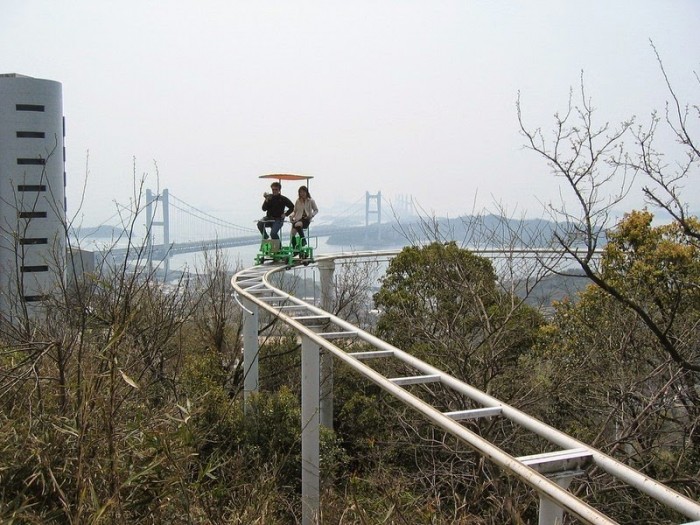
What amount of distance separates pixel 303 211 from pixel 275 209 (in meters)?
0.56

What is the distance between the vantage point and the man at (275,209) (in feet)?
43.6

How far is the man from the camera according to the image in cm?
1330

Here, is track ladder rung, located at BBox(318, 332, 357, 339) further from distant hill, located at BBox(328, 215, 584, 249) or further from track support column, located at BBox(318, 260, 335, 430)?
distant hill, located at BBox(328, 215, 584, 249)

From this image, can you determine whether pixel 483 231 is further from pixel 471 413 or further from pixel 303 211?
pixel 471 413

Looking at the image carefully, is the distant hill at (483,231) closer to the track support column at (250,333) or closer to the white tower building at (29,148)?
the track support column at (250,333)

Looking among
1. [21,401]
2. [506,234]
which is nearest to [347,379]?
[506,234]

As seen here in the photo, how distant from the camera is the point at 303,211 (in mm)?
13469

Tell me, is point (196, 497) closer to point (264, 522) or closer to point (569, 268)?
point (264, 522)

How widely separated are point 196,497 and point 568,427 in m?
A: 10.1

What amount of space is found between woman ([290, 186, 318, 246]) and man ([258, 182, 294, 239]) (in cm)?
13

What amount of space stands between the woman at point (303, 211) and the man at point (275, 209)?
0.43ft

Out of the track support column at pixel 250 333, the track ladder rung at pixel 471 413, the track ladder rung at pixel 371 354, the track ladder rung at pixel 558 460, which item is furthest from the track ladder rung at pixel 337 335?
the track ladder rung at pixel 558 460

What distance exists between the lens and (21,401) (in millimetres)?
5090

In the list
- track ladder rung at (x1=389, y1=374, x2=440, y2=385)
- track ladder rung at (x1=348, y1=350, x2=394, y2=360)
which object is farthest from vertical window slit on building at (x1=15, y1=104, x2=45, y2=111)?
track ladder rung at (x1=389, y1=374, x2=440, y2=385)
